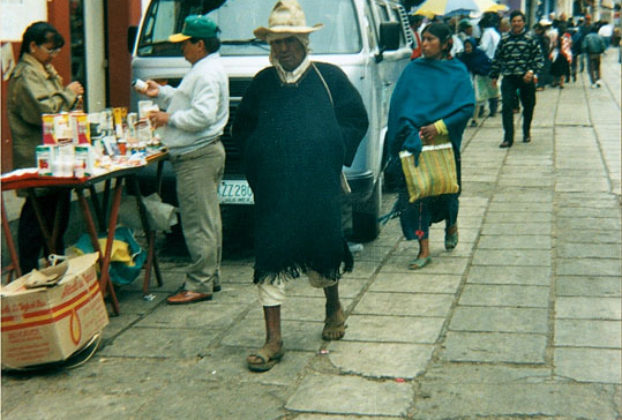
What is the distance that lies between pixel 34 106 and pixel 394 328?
2.65 meters

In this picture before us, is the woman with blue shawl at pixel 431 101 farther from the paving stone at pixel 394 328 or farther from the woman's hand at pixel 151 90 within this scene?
the woman's hand at pixel 151 90

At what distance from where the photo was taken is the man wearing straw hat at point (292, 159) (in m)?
4.92

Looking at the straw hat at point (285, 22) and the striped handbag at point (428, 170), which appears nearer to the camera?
the straw hat at point (285, 22)

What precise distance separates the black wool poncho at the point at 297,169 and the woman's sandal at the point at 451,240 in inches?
101

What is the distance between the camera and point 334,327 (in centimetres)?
544

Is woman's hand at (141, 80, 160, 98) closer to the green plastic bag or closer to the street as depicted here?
the green plastic bag

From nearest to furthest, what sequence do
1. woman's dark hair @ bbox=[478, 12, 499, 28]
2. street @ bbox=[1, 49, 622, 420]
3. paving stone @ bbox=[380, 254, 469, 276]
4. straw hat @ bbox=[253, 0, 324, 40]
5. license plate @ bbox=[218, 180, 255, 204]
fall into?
street @ bbox=[1, 49, 622, 420] → straw hat @ bbox=[253, 0, 324, 40] → paving stone @ bbox=[380, 254, 469, 276] → license plate @ bbox=[218, 180, 255, 204] → woman's dark hair @ bbox=[478, 12, 499, 28]

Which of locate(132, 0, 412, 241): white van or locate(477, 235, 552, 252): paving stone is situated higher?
locate(132, 0, 412, 241): white van

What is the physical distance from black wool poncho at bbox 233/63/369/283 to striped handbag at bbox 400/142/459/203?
6.51ft

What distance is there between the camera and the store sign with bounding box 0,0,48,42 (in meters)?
7.20

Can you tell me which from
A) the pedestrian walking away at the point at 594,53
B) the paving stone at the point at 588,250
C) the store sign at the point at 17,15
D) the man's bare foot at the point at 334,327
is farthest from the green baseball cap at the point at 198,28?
the pedestrian walking away at the point at 594,53

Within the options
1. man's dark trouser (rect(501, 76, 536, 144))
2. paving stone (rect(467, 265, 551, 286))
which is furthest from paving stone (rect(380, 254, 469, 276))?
man's dark trouser (rect(501, 76, 536, 144))

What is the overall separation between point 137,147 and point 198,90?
25.0 inches

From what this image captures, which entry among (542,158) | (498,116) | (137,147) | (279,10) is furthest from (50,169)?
(498,116)
